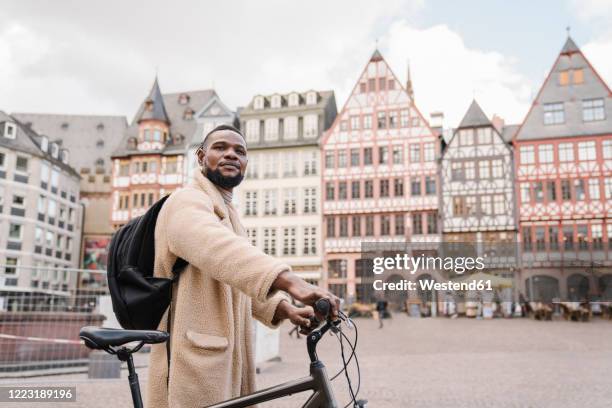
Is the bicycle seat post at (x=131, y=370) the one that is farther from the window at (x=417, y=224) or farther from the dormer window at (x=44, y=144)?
the dormer window at (x=44, y=144)

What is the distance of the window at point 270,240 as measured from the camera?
1534 inches

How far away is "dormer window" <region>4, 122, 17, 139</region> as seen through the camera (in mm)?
41062

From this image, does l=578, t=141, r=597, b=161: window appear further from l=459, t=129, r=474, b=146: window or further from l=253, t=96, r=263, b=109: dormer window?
l=253, t=96, r=263, b=109: dormer window

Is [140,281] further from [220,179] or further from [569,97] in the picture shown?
[569,97]

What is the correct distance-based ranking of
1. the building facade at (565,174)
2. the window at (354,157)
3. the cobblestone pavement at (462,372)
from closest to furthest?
the cobblestone pavement at (462,372) < the building facade at (565,174) < the window at (354,157)

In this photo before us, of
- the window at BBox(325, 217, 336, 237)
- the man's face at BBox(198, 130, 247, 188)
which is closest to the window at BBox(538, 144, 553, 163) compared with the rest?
the window at BBox(325, 217, 336, 237)

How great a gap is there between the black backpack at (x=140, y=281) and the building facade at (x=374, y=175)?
111ft

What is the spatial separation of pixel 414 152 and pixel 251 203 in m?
11.1

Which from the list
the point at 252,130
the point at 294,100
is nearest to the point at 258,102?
the point at 252,130

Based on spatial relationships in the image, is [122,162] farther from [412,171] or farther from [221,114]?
[412,171]

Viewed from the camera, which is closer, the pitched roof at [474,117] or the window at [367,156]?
the pitched roof at [474,117]

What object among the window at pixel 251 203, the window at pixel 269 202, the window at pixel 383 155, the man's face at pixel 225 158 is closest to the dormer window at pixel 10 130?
the window at pixel 251 203

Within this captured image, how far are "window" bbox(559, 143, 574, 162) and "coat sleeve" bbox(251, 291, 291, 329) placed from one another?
34794 millimetres

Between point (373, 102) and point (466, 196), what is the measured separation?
8.13 meters
